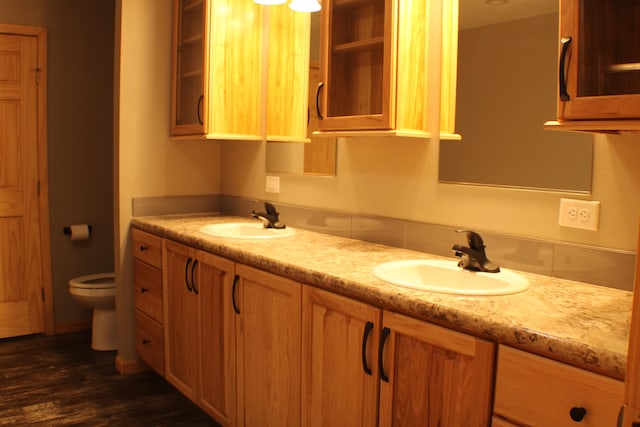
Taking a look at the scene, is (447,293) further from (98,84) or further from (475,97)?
(98,84)

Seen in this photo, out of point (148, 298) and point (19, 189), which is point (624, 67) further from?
point (19, 189)

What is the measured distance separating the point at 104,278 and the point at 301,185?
1.72 m

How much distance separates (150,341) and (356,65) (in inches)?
71.8

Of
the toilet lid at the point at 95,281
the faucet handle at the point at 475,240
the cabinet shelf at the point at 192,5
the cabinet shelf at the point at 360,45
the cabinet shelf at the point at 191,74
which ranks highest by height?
the cabinet shelf at the point at 192,5

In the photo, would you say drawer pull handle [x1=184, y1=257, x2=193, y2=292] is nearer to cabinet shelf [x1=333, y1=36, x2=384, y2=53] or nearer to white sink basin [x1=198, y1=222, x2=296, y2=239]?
white sink basin [x1=198, y1=222, x2=296, y2=239]

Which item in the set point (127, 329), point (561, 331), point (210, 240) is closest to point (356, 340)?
point (561, 331)

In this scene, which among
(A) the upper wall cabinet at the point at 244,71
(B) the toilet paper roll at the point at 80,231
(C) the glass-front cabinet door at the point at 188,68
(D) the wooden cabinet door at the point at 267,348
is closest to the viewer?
(D) the wooden cabinet door at the point at 267,348

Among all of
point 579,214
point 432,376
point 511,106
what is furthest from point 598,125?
point 432,376

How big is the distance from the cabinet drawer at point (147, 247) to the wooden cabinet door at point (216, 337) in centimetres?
45

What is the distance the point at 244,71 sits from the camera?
9.79ft

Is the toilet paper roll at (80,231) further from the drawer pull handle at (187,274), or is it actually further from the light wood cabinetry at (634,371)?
the light wood cabinetry at (634,371)

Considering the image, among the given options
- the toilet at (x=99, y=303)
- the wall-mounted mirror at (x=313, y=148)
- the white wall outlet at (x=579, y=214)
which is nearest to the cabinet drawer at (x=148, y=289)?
the toilet at (x=99, y=303)

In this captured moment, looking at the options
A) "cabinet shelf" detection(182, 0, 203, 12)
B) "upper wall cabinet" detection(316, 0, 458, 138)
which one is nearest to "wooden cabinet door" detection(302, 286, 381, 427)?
"upper wall cabinet" detection(316, 0, 458, 138)

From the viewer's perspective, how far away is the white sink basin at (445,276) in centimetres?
171
